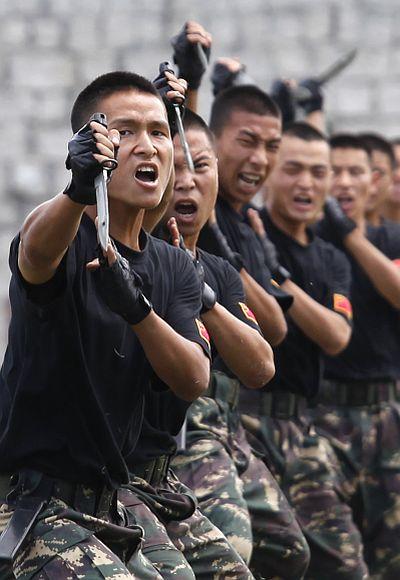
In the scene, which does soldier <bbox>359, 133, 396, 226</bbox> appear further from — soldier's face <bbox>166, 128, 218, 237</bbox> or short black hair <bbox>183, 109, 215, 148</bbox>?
soldier's face <bbox>166, 128, 218, 237</bbox>

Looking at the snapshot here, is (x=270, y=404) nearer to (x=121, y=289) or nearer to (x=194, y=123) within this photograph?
(x=194, y=123)

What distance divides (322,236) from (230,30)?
6.14 meters

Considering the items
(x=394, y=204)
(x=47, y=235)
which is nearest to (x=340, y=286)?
(x=394, y=204)

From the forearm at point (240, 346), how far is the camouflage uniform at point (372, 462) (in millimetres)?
2225

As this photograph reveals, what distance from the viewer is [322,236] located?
32.0 ft

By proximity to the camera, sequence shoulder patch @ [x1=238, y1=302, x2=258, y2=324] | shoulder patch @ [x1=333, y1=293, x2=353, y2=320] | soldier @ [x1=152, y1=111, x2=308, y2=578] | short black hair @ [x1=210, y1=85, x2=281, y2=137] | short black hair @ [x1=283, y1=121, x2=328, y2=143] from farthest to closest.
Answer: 1. short black hair @ [x1=283, y1=121, x2=328, y2=143]
2. shoulder patch @ [x1=333, y1=293, x2=353, y2=320]
3. short black hair @ [x1=210, y1=85, x2=281, y2=137]
4. shoulder patch @ [x1=238, y1=302, x2=258, y2=324]
5. soldier @ [x1=152, y1=111, x2=308, y2=578]

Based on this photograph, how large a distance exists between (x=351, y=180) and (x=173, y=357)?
4.33 metres

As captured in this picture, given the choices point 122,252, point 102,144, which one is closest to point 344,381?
point 122,252

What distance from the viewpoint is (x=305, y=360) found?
349 inches

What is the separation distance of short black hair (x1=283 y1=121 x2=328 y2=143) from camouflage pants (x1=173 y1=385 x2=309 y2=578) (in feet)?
6.03

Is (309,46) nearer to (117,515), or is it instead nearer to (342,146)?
(342,146)

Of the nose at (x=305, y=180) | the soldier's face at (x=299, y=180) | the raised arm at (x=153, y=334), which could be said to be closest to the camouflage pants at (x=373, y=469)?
the soldier's face at (x=299, y=180)

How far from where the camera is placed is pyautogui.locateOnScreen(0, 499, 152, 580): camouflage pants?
5.62m

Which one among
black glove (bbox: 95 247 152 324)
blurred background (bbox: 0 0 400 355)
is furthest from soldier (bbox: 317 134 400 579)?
blurred background (bbox: 0 0 400 355)
